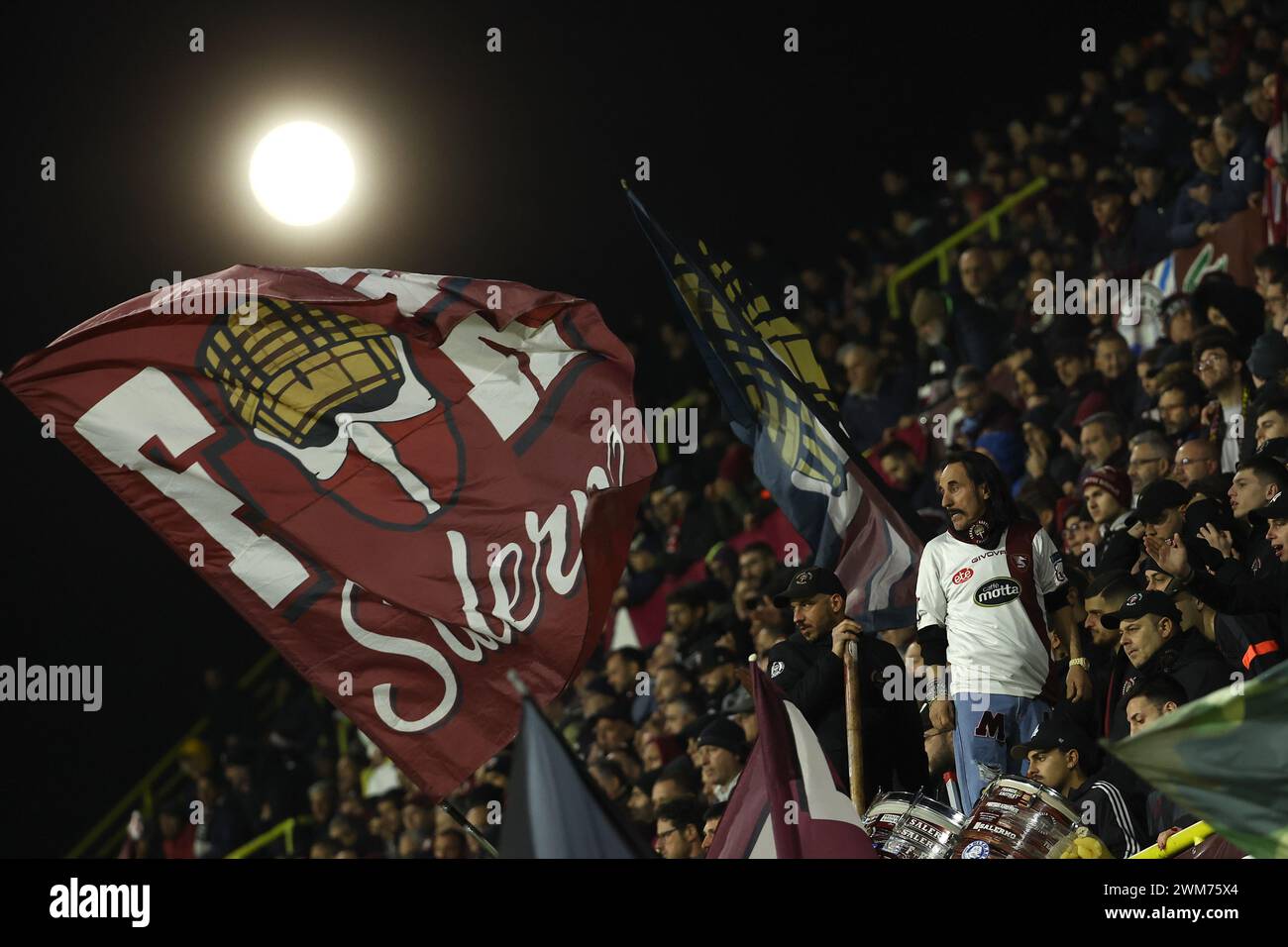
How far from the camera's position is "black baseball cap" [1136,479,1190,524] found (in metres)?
6.57

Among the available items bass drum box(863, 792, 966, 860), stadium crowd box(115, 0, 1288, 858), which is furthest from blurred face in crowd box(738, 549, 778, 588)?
bass drum box(863, 792, 966, 860)

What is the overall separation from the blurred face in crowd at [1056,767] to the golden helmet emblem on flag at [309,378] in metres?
2.02

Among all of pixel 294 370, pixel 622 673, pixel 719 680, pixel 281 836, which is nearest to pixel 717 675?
pixel 719 680

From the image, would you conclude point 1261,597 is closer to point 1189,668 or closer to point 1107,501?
point 1189,668

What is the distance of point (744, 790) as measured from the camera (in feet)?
17.2

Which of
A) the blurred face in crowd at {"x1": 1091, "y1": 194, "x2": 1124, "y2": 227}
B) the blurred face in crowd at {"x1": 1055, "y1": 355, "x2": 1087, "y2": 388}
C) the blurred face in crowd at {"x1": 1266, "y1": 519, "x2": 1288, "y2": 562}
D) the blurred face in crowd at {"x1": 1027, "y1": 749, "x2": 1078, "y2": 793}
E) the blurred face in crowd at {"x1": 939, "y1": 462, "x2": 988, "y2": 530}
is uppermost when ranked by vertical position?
the blurred face in crowd at {"x1": 1091, "y1": 194, "x2": 1124, "y2": 227}

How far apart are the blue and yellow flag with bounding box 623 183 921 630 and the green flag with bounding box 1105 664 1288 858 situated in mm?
3083

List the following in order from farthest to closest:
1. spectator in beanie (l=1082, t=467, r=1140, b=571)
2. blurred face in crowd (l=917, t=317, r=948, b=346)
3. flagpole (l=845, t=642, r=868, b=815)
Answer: blurred face in crowd (l=917, t=317, r=948, b=346) < spectator in beanie (l=1082, t=467, r=1140, b=571) < flagpole (l=845, t=642, r=868, b=815)

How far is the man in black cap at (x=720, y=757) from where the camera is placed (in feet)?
25.2

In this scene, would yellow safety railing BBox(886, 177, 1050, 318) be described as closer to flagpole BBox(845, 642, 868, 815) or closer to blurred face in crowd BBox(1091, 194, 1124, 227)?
blurred face in crowd BBox(1091, 194, 1124, 227)

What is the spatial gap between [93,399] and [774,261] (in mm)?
7759

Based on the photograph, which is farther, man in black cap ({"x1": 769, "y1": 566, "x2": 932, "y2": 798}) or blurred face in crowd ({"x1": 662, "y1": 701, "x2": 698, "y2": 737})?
blurred face in crowd ({"x1": 662, "y1": 701, "x2": 698, "y2": 737})
